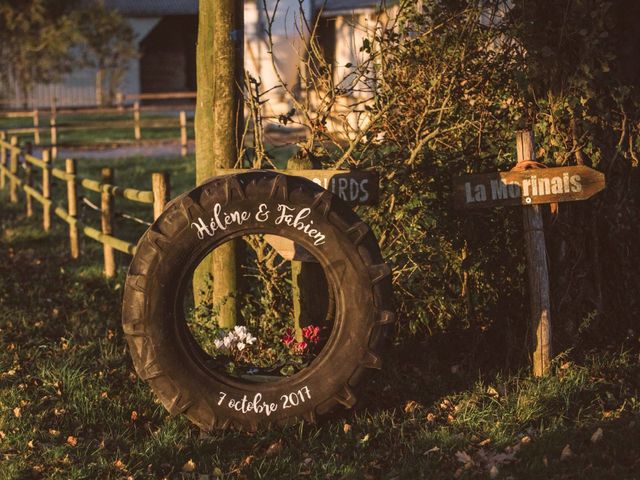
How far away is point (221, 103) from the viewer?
6.96 metres

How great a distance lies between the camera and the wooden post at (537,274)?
6422mm

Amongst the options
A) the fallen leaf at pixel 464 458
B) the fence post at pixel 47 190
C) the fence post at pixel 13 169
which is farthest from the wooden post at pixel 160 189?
the fence post at pixel 13 169

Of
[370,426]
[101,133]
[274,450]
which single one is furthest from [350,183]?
[101,133]

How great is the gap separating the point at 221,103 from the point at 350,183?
1.19 meters

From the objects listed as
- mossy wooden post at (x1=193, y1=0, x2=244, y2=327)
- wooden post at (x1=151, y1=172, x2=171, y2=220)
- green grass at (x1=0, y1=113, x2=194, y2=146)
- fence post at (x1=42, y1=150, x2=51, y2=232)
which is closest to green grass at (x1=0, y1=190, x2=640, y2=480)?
mossy wooden post at (x1=193, y1=0, x2=244, y2=327)

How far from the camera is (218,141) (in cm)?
700

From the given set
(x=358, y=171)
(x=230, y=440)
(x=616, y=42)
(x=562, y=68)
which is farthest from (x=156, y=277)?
(x=616, y=42)

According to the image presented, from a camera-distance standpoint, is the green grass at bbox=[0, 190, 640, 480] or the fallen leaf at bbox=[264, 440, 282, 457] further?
the fallen leaf at bbox=[264, 440, 282, 457]

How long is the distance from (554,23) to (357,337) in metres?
2.42

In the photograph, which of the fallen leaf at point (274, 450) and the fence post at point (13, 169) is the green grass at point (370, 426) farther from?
the fence post at point (13, 169)

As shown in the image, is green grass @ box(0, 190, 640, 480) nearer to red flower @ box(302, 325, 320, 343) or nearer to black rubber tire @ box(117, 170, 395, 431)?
black rubber tire @ box(117, 170, 395, 431)

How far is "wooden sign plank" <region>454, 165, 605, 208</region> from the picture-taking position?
6.33 m

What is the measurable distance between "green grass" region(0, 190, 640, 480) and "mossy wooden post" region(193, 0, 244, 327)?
901 millimetres

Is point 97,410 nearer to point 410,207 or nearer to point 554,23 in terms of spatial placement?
point 410,207
